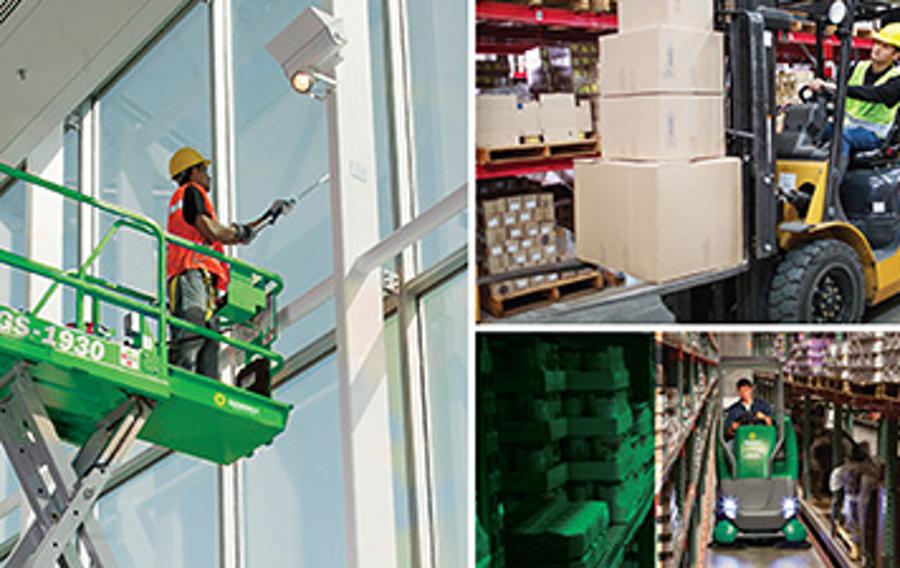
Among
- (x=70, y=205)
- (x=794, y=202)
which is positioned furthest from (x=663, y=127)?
(x=70, y=205)

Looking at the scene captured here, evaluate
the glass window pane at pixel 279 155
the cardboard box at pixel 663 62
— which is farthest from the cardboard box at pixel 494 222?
the cardboard box at pixel 663 62

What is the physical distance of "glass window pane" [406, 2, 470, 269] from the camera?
5.70 metres

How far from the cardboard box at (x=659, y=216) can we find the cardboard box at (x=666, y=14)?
528 millimetres

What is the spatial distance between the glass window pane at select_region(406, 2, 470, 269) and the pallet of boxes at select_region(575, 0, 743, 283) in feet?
4.41

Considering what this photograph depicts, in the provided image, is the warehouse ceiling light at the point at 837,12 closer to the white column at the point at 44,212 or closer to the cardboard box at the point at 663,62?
the cardboard box at the point at 663,62

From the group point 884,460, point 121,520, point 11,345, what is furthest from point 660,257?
point 121,520

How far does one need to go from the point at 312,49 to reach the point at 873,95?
2.66 metres

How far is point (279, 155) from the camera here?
6879 mm

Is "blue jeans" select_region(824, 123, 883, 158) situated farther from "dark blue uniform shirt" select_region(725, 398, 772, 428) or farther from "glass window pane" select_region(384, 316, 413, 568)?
"glass window pane" select_region(384, 316, 413, 568)

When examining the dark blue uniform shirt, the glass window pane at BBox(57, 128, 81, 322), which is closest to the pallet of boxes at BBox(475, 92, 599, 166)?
the dark blue uniform shirt

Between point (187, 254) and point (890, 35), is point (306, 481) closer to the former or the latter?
point (187, 254)

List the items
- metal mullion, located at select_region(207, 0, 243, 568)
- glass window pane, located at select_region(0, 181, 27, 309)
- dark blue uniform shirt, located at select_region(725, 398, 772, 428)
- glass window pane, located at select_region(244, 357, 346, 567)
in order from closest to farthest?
dark blue uniform shirt, located at select_region(725, 398, 772, 428), glass window pane, located at select_region(244, 357, 346, 567), metal mullion, located at select_region(207, 0, 243, 568), glass window pane, located at select_region(0, 181, 27, 309)

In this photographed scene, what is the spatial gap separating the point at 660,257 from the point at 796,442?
858 mm

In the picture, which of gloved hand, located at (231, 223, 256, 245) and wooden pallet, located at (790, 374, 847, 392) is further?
gloved hand, located at (231, 223, 256, 245)
